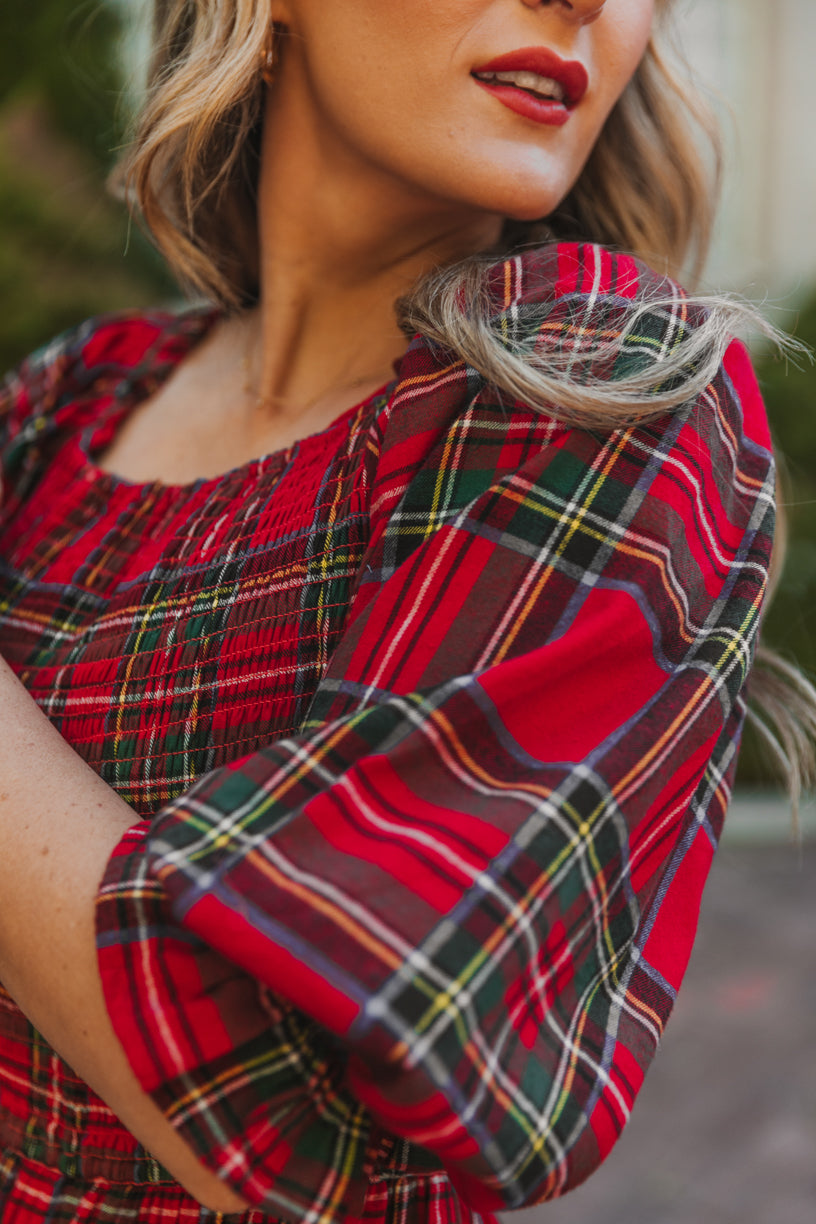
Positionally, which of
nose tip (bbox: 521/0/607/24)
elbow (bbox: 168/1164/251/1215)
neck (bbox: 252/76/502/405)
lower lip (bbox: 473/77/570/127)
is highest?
nose tip (bbox: 521/0/607/24)

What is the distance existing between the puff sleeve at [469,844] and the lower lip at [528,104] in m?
0.33

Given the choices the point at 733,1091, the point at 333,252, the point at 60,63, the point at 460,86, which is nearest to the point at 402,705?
the point at 460,86

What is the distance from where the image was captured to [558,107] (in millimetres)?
1213

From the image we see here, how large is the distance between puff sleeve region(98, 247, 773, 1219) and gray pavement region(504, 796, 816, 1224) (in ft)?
7.83

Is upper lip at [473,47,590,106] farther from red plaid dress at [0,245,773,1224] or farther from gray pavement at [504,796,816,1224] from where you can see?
gray pavement at [504,796,816,1224]

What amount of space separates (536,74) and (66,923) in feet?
3.20

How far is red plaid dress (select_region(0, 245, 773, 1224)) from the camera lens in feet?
2.55

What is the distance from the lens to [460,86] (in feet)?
3.87

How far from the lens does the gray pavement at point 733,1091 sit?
296 cm

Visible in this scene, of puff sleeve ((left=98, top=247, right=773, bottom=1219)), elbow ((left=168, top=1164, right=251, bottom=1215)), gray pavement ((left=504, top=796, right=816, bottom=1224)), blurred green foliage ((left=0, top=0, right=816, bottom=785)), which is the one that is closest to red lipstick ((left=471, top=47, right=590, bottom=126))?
puff sleeve ((left=98, top=247, right=773, bottom=1219))

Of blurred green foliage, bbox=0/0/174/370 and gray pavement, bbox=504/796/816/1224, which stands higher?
blurred green foliage, bbox=0/0/174/370

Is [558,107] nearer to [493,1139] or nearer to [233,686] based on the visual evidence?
[233,686]

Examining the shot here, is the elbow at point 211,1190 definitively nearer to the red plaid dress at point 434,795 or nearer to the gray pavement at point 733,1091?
the red plaid dress at point 434,795

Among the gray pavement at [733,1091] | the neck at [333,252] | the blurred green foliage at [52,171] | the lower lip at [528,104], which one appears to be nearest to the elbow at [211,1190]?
the neck at [333,252]
